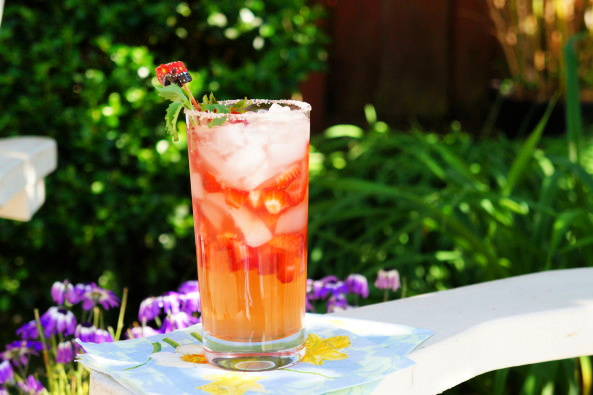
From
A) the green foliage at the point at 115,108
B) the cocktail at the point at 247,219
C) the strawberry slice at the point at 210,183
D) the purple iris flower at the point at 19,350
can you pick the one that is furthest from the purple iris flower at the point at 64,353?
the green foliage at the point at 115,108

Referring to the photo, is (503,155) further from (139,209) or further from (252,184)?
(252,184)

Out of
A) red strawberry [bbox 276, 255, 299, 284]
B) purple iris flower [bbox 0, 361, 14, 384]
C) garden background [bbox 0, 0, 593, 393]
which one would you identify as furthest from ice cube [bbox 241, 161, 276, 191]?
garden background [bbox 0, 0, 593, 393]

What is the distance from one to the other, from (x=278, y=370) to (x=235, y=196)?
0.23 metres

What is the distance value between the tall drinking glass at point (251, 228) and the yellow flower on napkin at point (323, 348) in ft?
0.07

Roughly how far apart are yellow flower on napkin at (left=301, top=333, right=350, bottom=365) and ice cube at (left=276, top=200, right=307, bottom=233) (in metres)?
0.17

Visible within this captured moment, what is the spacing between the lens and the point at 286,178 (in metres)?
1.13

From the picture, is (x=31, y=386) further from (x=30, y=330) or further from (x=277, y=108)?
(x=277, y=108)

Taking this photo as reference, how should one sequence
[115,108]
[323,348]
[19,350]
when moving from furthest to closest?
[115,108]
[19,350]
[323,348]

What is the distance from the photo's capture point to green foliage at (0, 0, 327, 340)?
2.75 metres

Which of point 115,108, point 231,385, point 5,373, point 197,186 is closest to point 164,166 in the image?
point 115,108

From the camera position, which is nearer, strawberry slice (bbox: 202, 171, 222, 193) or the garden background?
strawberry slice (bbox: 202, 171, 222, 193)

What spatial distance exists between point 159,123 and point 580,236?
133 centimetres

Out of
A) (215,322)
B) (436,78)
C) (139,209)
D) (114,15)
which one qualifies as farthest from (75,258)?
(436,78)

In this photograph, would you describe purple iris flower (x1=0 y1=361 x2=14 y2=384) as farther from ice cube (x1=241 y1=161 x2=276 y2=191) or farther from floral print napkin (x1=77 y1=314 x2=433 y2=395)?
ice cube (x1=241 y1=161 x2=276 y2=191)
